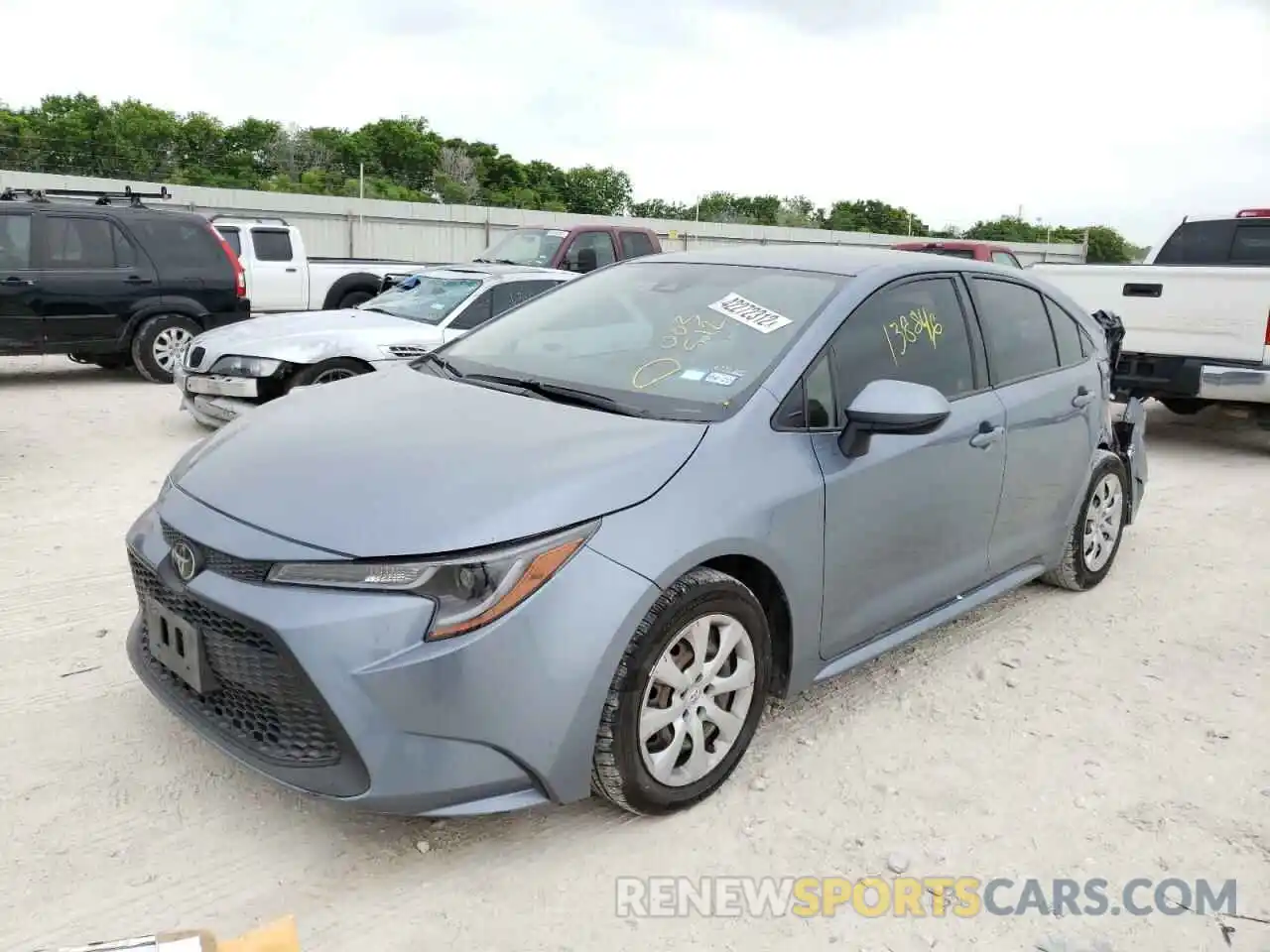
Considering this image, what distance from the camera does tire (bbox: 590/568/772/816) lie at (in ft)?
8.78

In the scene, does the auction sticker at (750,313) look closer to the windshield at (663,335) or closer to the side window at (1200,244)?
Answer: the windshield at (663,335)

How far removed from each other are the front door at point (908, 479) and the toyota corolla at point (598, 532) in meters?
0.01

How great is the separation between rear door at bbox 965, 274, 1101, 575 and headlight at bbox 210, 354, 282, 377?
195 inches

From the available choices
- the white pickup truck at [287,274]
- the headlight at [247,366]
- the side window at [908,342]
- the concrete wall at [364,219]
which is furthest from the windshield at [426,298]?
the concrete wall at [364,219]

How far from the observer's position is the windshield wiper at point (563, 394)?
3157mm

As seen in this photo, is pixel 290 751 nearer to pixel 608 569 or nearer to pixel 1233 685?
pixel 608 569

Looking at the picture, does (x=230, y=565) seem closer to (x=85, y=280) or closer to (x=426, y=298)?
(x=426, y=298)

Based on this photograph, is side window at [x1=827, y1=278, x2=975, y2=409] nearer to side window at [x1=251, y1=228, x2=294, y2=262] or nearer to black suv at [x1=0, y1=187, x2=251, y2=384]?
black suv at [x1=0, y1=187, x2=251, y2=384]

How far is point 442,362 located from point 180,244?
7812 millimetres

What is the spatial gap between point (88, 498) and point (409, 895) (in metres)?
4.33

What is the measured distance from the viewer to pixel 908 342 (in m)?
3.69

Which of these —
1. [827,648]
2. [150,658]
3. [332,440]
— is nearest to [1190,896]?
[827,648]

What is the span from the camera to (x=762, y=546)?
2.96 metres

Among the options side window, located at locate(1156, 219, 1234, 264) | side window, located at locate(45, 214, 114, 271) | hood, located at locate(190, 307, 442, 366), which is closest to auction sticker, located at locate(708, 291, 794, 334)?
hood, located at locate(190, 307, 442, 366)
